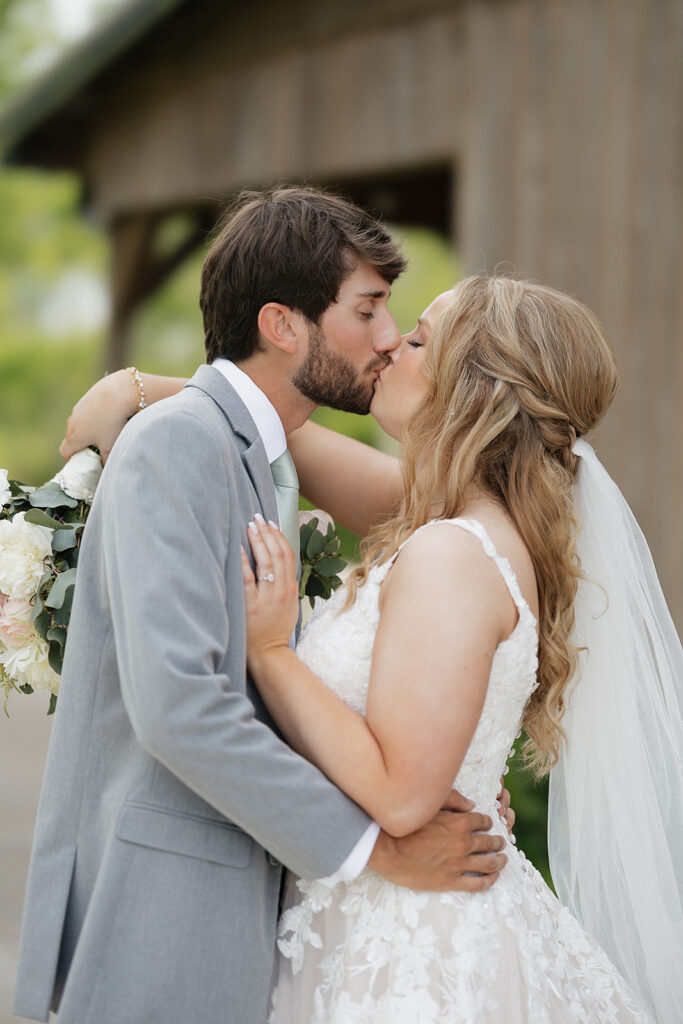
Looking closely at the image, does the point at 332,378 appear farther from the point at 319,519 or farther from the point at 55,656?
the point at 55,656

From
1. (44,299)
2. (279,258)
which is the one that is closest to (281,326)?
(279,258)

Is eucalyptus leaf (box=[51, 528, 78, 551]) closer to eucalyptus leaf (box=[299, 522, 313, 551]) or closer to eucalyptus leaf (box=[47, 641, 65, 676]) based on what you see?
eucalyptus leaf (box=[47, 641, 65, 676])

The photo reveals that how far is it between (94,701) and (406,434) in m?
0.94

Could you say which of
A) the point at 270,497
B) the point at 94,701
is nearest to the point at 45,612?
the point at 94,701

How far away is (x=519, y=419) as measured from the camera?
93.0 inches

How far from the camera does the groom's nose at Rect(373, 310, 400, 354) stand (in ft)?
8.45

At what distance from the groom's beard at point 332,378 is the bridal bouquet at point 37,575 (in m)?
0.60

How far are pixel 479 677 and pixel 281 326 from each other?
0.94m

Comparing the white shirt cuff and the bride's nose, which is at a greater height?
the bride's nose

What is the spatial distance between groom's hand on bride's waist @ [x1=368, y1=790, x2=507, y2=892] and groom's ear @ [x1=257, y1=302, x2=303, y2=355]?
1062mm

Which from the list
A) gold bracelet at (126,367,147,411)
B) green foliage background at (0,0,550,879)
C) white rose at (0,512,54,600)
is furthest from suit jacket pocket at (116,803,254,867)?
green foliage background at (0,0,550,879)

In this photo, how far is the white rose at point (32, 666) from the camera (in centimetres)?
236

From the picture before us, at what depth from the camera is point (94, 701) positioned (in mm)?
2055

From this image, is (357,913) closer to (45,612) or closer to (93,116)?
(45,612)
